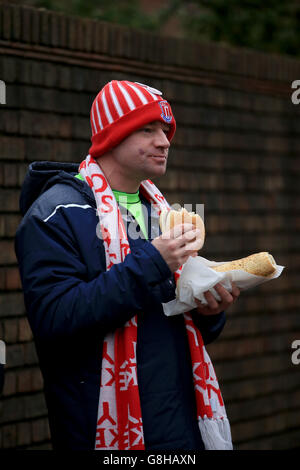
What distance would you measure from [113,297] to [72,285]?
17 cm

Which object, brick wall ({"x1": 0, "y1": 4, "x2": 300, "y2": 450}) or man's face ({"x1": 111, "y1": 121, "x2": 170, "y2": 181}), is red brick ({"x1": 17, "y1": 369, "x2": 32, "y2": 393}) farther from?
man's face ({"x1": 111, "y1": 121, "x2": 170, "y2": 181})

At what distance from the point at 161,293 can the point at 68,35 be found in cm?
229

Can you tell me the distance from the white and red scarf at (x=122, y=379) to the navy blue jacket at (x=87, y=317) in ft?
0.12

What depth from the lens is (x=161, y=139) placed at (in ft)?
8.66

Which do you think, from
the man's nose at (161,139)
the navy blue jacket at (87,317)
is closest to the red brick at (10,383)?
the navy blue jacket at (87,317)

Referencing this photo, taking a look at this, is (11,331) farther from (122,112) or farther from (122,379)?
(122,112)

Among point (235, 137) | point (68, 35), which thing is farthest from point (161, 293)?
point (235, 137)

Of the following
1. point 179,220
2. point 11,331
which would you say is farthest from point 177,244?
point 11,331

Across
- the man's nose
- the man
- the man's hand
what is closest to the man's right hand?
the man

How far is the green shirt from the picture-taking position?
271cm

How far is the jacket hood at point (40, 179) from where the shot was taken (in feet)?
8.70

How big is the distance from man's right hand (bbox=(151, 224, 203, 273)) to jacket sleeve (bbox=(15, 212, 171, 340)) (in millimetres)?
26

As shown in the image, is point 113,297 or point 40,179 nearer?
point 113,297

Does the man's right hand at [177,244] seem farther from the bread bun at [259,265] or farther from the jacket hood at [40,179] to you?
the jacket hood at [40,179]
